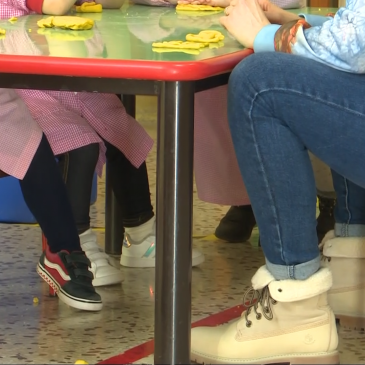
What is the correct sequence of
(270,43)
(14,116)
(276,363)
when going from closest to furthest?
(270,43) < (276,363) < (14,116)

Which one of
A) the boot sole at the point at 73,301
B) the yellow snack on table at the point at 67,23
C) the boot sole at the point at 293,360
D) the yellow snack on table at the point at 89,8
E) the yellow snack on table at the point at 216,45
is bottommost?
the boot sole at the point at 73,301

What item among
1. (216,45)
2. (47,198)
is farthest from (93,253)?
(216,45)

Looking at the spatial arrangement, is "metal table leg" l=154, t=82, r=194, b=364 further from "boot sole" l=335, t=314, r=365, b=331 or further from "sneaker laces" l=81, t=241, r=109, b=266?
"sneaker laces" l=81, t=241, r=109, b=266

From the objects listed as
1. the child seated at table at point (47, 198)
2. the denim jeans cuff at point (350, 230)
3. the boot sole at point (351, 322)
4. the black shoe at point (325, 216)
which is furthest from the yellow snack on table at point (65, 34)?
the black shoe at point (325, 216)

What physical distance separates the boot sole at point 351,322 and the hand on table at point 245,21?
66cm

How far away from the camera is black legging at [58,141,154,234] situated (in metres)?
1.97

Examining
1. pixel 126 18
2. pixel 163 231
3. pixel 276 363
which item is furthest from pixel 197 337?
pixel 126 18

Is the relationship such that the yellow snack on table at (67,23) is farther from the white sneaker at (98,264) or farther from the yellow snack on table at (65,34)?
the white sneaker at (98,264)

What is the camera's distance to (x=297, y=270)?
5.02 feet

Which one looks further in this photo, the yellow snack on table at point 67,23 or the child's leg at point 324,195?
the child's leg at point 324,195

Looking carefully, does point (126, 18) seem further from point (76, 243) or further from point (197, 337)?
point (197, 337)

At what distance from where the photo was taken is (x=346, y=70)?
1394mm

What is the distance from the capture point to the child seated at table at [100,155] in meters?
1.90

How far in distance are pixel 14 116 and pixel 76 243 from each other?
0.31 m
